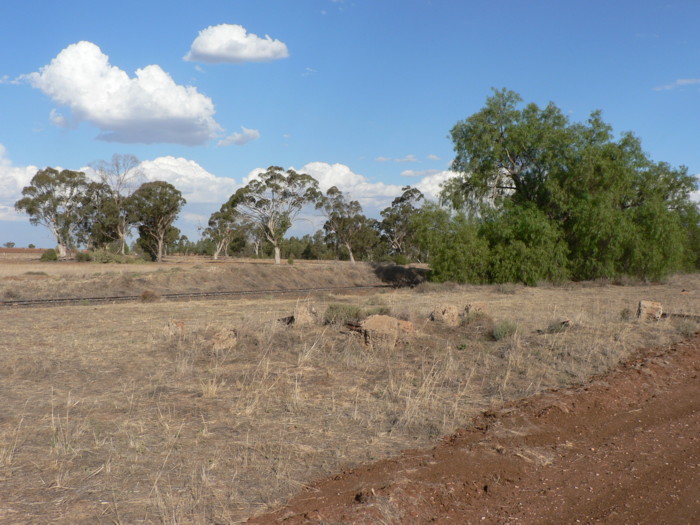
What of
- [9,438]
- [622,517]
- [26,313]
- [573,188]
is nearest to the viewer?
[622,517]

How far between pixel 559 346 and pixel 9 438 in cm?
964

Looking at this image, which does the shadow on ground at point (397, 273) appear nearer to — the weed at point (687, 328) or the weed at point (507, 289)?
the weed at point (507, 289)

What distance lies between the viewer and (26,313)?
20516mm

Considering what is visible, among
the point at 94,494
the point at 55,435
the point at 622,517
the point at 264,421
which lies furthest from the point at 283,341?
the point at 622,517

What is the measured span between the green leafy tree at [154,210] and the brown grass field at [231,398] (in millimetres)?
50298

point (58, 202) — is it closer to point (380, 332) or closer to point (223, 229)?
point (223, 229)

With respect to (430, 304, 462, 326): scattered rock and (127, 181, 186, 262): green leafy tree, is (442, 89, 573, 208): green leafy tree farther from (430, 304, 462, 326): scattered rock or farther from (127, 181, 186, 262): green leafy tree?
(127, 181, 186, 262): green leafy tree

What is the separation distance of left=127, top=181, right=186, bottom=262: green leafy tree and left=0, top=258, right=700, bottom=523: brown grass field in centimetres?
5030

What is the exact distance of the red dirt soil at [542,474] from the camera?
480 cm

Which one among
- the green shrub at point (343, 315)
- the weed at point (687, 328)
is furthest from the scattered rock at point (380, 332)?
the weed at point (687, 328)

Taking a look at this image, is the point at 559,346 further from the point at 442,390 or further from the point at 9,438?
the point at 9,438

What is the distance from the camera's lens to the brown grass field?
527 cm

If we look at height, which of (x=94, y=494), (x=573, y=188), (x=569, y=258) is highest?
(x=573, y=188)

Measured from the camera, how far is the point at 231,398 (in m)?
8.43
